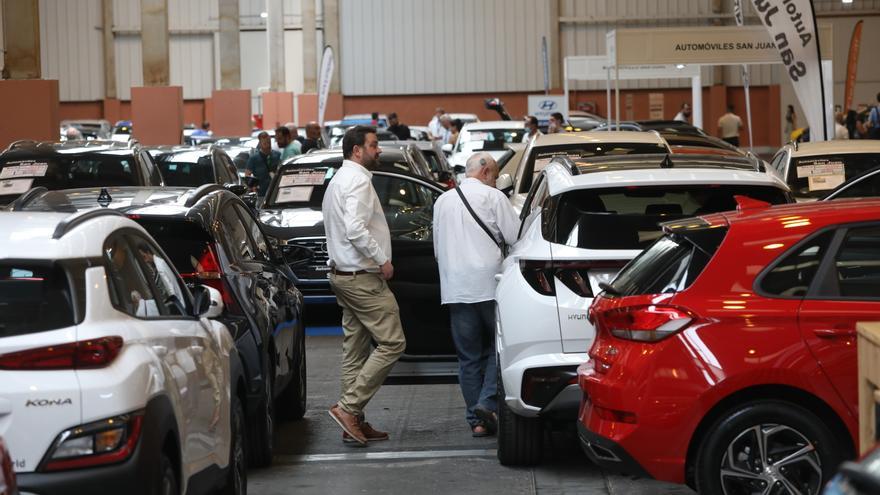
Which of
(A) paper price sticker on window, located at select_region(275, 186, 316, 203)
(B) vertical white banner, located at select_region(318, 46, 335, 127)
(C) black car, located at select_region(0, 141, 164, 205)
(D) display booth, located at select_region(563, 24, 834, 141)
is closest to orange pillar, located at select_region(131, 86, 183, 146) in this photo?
(B) vertical white banner, located at select_region(318, 46, 335, 127)

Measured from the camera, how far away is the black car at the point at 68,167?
14.4 m

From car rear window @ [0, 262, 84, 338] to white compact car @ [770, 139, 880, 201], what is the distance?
10326 millimetres

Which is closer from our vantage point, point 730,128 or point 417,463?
point 417,463

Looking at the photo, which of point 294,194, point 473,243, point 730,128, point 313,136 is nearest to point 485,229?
point 473,243

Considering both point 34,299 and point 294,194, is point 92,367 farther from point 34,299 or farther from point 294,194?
point 294,194

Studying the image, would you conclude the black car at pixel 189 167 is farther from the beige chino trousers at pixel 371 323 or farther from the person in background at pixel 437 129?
the person in background at pixel 437 129

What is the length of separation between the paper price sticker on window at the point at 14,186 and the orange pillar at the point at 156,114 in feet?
41.3

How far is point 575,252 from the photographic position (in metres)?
7.43

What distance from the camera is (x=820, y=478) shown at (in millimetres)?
6121

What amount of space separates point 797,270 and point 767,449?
783 mm

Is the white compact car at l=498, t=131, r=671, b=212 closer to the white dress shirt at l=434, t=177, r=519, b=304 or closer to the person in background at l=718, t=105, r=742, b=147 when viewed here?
the white dress shirt at l=434, t=177, r=519, b=304

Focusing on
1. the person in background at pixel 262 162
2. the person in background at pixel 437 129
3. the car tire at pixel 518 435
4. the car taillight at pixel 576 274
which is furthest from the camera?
the person in background at pixel 437 129

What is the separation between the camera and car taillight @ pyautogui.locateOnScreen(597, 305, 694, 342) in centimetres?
614

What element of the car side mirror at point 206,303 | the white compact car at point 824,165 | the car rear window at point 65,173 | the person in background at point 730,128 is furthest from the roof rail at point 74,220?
the person in background at point 730,128
